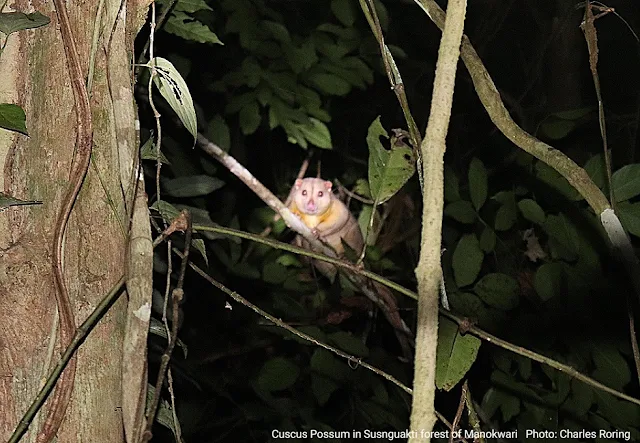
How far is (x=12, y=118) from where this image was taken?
711 mm

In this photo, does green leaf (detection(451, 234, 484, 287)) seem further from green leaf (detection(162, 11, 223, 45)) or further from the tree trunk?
the tree trunk

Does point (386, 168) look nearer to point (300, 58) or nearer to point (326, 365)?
point (326, 365)

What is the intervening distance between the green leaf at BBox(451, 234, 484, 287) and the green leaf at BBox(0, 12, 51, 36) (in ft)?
4.37

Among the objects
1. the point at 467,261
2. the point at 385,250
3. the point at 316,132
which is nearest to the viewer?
the point at 467,261

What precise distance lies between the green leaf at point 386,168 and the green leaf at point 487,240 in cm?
83

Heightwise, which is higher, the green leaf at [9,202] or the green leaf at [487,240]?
the green leaf at [9,202]

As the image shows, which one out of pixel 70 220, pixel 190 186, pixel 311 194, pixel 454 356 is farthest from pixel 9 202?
pixel 311 194

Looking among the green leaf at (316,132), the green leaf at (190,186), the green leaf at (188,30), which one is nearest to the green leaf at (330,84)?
the green leaf at (316,132)

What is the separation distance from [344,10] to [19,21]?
1537 millimetres

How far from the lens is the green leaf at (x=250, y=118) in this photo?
221 centimetres

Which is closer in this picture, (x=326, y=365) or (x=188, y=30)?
(x=188, y=30)

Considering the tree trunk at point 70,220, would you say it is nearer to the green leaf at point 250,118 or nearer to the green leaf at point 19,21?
the green leaf at point 19,21

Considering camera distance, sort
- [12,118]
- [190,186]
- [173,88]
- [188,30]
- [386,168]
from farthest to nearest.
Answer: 1. [190,186]
2. [188,30]
3. [386,168]
4. [173,88]
5. [12,118]

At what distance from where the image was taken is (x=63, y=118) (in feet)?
2.47
